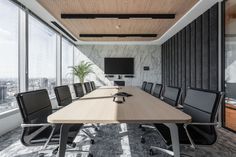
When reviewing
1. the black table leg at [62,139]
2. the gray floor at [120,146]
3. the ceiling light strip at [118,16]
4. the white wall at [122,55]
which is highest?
the ceiling light strip at [118,16]

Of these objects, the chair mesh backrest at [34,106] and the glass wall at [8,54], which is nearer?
the chair mesh backrest at [34,106]

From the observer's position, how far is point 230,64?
155 inches

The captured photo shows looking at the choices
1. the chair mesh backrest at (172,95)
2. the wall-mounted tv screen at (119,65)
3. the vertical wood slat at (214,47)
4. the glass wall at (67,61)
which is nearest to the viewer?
the chair mesh backrest at (172,95)

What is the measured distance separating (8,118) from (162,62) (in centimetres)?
727

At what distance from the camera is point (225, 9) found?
4117 millimetres

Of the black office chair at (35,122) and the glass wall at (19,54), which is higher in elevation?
the glass wall at (19,54)

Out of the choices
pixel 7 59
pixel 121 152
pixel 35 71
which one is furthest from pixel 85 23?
pixel 121 152

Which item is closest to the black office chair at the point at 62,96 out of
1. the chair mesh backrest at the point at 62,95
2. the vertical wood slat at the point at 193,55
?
the chair mesh backrest at the point at 62,95

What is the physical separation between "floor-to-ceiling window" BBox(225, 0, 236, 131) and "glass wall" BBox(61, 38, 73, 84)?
19.4ft

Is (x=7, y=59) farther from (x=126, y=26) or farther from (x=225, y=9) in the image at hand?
(x=225, y=9)

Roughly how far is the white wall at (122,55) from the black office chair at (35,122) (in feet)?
23.8

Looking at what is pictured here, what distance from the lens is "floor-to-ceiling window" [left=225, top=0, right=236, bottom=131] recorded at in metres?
3.80

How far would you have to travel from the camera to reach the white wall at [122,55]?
9.38 m

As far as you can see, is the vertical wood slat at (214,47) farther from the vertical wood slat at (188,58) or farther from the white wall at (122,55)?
the white wall at (122,55)
